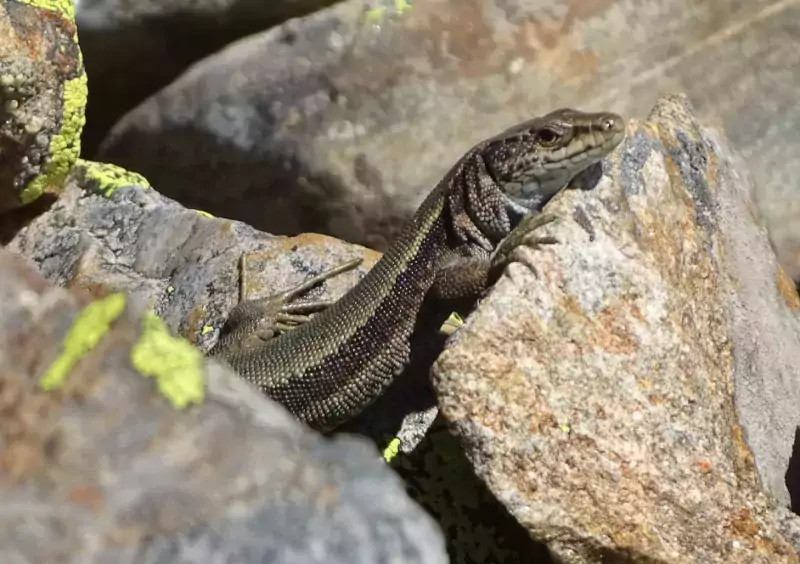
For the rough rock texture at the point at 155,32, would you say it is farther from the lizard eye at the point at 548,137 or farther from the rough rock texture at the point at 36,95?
the lizard eye at the point at 548,137

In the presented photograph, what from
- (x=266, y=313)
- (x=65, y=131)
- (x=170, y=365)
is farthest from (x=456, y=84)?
(x=170, y=365)

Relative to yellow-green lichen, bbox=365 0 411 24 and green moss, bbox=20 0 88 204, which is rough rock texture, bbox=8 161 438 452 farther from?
yellow-green lichen, bbox=365 0 411 24

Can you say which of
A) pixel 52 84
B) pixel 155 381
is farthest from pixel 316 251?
pixel 155 381

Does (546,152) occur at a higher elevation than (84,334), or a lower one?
lower

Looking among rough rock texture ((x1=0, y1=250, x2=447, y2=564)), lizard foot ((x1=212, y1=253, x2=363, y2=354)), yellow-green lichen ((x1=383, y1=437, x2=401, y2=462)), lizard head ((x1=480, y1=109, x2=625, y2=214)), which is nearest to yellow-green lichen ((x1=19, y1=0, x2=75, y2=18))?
lizard foot ((x1=212, y1=253, x2=363, y2=354))

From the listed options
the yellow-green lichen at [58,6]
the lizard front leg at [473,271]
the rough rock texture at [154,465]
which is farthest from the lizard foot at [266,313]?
the rough rock texture at [154,465]

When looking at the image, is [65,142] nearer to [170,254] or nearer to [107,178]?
[107,178]

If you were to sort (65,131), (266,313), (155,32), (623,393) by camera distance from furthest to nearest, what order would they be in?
(155,32)
(65,131)
(266,313)
(623,393)
